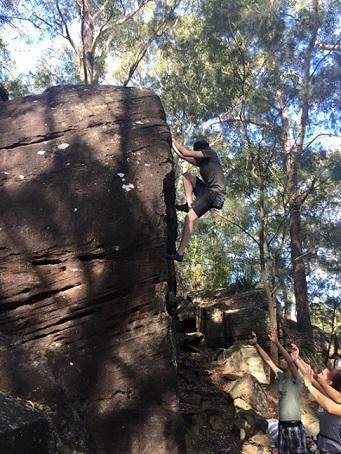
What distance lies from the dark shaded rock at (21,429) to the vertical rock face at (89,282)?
0.78 feet

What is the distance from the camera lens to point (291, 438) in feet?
20.3

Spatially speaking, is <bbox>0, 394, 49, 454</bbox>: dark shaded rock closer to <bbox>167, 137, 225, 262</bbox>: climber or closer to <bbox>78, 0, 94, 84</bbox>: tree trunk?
<bbox>167, 137, 225, 262</bbox>: climber

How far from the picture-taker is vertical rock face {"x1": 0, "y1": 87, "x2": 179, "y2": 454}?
462 cm

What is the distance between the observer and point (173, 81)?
19.4 m

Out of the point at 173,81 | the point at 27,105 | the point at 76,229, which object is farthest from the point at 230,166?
the point at 76,229

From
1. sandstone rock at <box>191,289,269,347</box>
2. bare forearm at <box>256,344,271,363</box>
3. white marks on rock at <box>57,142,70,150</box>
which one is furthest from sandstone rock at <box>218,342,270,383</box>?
white marks on rock at <box>57,142,70,150</box>

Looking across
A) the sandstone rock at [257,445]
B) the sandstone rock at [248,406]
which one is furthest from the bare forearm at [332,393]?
the sandstone rock at [248,406]

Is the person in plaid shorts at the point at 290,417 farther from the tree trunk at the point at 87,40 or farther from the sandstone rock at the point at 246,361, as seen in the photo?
the tree trunk at the point at 87,40

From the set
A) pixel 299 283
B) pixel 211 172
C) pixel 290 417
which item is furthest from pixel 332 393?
pixel 299 283

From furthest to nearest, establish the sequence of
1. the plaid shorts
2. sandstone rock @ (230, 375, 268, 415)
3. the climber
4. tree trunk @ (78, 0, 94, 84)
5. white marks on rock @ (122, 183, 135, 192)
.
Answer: tree trunk @ (78, 0, 94, 84) < sandstone rock @ (230, 375, 268, 415) < the climber < the plaid shorts < white marks on rock @ (122, 183, 135, 192)

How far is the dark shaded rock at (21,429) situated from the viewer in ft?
11.7

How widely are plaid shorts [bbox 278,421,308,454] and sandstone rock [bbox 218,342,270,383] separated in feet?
19.3

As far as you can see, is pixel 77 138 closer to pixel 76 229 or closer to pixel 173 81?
pixel 76 229

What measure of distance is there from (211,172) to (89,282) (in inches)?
113
